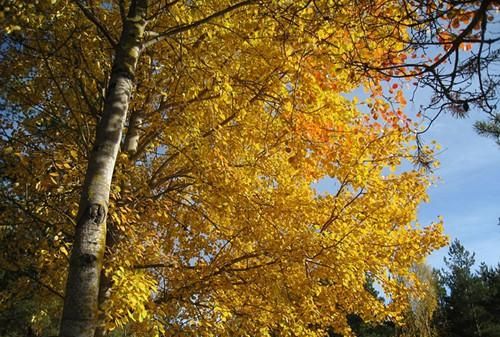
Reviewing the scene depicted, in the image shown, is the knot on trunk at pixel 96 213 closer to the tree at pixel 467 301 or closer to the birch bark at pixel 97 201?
the birch bark at pixel 97 201

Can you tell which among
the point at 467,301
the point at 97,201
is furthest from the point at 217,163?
the point at 467,301

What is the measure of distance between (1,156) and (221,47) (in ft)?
9.62

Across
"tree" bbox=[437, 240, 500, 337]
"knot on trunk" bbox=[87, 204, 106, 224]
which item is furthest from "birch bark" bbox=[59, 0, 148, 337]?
"tree" bbox=[437, 240, 500, 337]

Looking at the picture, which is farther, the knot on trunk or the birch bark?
the knot on trunk

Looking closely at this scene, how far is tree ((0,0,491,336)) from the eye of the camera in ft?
14.0

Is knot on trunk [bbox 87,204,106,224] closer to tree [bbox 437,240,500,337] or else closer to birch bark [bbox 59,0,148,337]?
birch bark [bbox 59,0,148,337]

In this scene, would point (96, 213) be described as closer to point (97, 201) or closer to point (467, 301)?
point (97, 201)

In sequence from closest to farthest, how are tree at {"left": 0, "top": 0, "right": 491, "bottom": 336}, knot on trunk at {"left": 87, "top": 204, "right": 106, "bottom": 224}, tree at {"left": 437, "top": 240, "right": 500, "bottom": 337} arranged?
1. knot on trunk at {"left": 87, "top": 204, "right": 106, "bottom": 224}
2. tree at {"left": 0, "top": 0, "right": 491, "bottom": 336}
3. tree at {"left": 437, "top": 240, "right": 500, "bottom": 337}

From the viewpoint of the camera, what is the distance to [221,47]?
4.98 meters

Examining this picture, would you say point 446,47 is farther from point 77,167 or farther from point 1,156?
point 1,156

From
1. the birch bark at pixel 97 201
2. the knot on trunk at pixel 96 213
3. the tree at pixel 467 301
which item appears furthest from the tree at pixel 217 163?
the tree at pixel 467 301

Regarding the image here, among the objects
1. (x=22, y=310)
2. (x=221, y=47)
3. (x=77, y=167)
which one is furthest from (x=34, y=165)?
(x=22, y=310)

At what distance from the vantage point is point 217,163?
5004mm

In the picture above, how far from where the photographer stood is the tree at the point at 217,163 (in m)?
4.28
